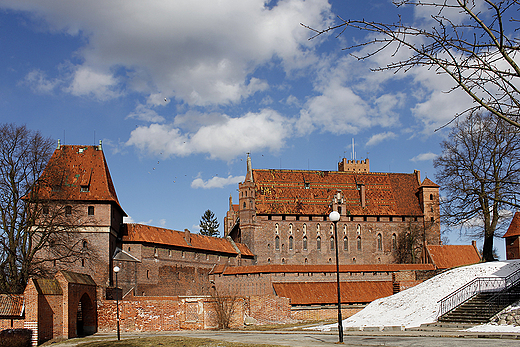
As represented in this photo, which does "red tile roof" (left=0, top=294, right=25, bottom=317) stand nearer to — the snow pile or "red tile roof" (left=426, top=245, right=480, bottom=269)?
the snow pile

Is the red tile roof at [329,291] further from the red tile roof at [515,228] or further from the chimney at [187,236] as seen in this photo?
the chimney at [187,236]

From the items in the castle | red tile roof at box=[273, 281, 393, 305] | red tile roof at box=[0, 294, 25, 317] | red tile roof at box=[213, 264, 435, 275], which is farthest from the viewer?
red tile roof at box=[213, 264, 435, 275]

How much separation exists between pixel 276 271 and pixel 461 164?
752 inches

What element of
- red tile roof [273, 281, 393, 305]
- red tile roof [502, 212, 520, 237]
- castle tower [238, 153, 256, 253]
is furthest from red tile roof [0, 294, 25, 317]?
red tile roof [502, 212, 520, 237]

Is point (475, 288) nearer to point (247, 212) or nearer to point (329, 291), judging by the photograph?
point (329, 291)

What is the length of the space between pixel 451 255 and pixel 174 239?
1156 inches

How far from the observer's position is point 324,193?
66.5 metres

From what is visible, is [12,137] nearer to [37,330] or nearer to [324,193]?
[37,330]

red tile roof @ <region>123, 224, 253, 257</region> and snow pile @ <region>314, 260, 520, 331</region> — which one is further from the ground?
red tile roof @ <region>123, 224, 253, 257</region>

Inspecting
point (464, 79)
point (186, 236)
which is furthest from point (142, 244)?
point (464, 79)

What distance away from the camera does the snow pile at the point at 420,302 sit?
25.0 metres

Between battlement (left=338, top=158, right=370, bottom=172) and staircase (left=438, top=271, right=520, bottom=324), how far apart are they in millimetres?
70954

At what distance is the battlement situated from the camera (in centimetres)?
9769

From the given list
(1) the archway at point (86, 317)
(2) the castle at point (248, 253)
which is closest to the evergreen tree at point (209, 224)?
(2) the castle at point (248, 253)
